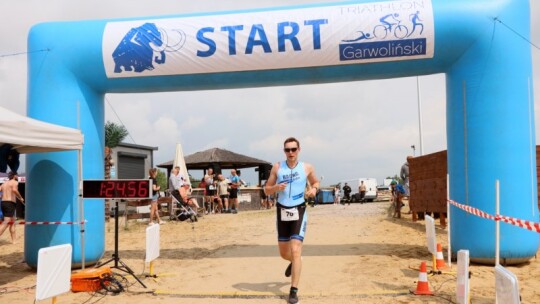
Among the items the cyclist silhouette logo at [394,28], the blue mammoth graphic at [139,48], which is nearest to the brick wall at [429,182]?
the cyclist silhouette logo at [394,28]

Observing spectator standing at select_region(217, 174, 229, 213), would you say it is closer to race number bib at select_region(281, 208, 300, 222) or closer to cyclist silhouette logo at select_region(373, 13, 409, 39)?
cyclist silhouette logo at select_region(373, 13, 409, 39)

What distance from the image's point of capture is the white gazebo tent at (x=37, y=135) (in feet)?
19.4

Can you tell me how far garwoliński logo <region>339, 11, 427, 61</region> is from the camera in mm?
7078

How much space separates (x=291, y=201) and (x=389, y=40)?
3210 mm

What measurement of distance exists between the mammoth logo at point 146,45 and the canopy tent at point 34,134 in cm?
142

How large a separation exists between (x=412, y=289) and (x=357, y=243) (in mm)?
3884

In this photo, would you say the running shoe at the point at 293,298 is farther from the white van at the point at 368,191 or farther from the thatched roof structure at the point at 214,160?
the white van at the point at 368,191

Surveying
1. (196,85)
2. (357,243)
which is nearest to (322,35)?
(196,85)

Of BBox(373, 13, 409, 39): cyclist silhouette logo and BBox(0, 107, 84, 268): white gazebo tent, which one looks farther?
BBox(373, 13, 409, 39): cyclist silhouette logo

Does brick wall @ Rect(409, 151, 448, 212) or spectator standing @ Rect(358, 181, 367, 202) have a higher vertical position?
brick wall @ Rect(409, 151, 448, 212)

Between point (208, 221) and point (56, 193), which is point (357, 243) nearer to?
point (56, 193)

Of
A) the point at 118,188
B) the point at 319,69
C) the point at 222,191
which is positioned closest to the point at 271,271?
the point at 118,188

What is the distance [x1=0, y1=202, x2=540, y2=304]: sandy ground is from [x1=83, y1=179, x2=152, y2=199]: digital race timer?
1.17 metres

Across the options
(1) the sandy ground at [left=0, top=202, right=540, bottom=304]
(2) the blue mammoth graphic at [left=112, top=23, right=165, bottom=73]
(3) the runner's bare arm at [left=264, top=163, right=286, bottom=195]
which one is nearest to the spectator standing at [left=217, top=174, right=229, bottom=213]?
(1) the sandy ground at [left=0, top=202, right=540, bottom=304]
